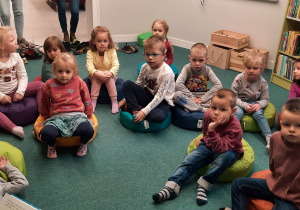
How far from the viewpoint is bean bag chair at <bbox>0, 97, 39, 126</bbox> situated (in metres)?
3.19

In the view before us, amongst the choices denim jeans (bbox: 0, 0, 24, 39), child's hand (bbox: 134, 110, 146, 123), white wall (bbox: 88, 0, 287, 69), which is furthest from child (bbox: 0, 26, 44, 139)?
white wall (bbox: 88, 0, 287, 69)

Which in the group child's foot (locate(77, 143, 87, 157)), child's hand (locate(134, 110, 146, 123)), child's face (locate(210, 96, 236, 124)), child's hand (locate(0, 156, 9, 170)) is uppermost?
child's face (locate(210, 96, 236, 124))

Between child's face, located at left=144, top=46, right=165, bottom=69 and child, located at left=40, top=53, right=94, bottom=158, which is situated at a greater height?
Answer: child's face, located at left=144, top=46, right=165, bottom=69

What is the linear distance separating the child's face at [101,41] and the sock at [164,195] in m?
1.76

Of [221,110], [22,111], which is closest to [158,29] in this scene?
[22,111]

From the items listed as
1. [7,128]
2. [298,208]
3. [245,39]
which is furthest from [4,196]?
A: [245,39]

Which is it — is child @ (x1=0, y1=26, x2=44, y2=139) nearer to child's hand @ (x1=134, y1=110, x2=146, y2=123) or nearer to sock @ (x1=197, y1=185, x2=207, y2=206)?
child's hand @ (x1=134, y1=110, x2=146, y2=123)

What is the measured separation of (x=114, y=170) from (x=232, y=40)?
2.80 m

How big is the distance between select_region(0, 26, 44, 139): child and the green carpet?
0.13 meters

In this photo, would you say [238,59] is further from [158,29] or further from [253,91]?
[253,91]

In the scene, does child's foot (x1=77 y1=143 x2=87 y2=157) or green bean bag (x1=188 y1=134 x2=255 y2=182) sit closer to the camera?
green bean bag (x1=188 y1=134 x2=255 y2=182)

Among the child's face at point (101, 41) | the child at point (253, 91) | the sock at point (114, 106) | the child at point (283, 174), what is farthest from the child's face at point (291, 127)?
the child's face at point (101, 41)

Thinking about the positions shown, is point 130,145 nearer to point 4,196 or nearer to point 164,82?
point 164,82

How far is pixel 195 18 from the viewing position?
5430mm
